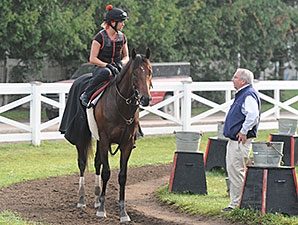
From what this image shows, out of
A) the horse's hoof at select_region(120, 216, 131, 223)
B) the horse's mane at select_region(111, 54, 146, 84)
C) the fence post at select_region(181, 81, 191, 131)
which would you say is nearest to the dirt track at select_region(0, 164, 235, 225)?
the horse's hoof at select_region(120, 216, 131, 223)

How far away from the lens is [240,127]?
10.4m

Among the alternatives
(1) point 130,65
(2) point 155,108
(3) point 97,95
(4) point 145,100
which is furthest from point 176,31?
(4) point 145,100

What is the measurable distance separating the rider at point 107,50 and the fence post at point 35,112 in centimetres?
669

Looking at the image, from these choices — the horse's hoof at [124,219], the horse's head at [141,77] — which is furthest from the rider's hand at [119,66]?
the horse's hoof at [124,219]

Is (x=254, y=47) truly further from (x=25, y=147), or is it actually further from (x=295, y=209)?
(x=295, y=209)

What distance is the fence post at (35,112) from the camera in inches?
711

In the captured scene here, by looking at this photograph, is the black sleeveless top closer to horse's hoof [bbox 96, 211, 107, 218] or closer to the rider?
the rider

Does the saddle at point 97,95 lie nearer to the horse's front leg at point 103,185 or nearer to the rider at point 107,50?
the rider at point 107,50

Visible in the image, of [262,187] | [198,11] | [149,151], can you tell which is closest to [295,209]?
[262,187]

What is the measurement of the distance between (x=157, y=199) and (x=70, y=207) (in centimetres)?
155

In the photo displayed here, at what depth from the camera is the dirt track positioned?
34.3 feet

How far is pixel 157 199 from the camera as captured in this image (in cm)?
1223

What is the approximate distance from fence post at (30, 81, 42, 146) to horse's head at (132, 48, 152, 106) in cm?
791

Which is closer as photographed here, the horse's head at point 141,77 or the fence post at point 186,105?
the horse's head at point 141,77
